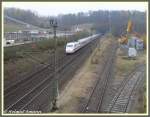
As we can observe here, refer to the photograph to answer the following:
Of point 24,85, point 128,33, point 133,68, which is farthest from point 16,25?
point 24,85

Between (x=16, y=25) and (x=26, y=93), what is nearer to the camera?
(x=26, y=93)

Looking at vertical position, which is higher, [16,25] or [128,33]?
[16,25]

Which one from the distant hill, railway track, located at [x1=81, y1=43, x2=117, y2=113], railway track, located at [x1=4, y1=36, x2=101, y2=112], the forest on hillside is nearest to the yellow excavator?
the forest on hillside

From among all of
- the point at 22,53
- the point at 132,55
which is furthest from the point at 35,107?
the point at 132,55

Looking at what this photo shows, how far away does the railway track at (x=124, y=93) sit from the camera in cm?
1456

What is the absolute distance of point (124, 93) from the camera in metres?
17.6

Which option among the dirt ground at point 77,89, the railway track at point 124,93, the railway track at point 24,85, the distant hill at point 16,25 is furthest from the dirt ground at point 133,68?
the distant hill at point 16,25

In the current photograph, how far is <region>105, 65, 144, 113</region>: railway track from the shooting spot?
47.8 ft

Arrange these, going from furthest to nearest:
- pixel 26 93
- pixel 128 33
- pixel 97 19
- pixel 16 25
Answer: pixel 97 19 → pixel 16 25 → pixel 128 33 → pixel 26 93

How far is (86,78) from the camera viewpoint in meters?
21.5

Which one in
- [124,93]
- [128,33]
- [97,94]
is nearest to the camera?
[97,94]

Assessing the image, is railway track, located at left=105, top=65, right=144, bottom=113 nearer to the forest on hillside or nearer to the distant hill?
the forest on hillside

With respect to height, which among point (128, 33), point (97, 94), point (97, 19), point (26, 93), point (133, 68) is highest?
point (97, 19)

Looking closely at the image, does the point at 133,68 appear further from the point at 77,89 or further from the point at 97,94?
the point at 97,94
